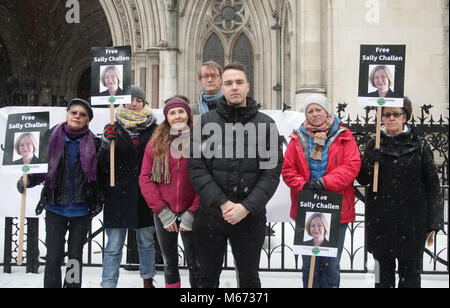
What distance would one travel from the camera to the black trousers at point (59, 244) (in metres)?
3.85

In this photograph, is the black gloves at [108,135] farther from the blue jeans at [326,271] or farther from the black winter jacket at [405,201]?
the black winter jacket at [405,201]

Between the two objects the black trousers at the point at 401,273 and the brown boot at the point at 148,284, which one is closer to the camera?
the black trousers at the point at 401,273

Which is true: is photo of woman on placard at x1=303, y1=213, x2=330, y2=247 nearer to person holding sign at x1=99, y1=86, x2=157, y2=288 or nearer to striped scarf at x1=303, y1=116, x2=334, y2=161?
striped scarf at x1=303, y1=116, x2=334, y2=161

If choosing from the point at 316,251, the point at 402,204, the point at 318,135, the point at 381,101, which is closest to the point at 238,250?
the point at 316,251

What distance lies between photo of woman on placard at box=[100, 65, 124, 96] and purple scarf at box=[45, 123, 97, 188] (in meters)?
0.50

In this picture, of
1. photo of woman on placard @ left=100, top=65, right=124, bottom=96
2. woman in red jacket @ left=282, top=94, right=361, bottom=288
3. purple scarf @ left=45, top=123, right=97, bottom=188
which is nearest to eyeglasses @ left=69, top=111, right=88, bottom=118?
purple scarf @ left=45, top=123, right=97, bottom=188

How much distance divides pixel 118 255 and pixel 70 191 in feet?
2.58

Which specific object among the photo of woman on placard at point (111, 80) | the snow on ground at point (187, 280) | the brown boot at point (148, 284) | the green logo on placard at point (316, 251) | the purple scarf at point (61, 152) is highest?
the photo of woman on placard at point (111, 80)

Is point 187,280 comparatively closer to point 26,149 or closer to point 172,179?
point 172,179

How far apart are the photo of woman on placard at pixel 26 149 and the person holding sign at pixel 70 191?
152 mm

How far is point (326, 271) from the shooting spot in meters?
3.88

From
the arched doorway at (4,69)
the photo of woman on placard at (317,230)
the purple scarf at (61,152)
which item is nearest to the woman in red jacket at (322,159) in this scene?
the photo of woman on placard at (317,230)

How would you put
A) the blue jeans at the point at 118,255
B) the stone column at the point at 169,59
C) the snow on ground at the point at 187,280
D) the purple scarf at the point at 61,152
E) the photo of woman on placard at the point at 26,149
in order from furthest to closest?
the stone column at the point at 169,59
the snow on ground at the point at 187,280
the blue jeans at the point at 118,255
the photo of woman on placard at the point at 26,149
the purple scarf at the point at 61,152

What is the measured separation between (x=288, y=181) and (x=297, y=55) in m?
8.03
